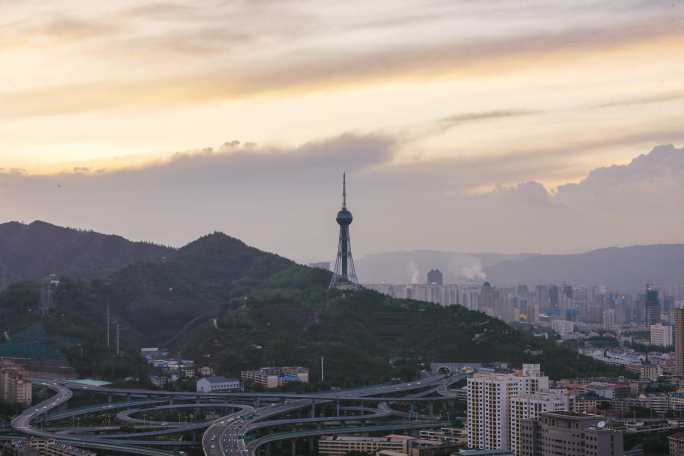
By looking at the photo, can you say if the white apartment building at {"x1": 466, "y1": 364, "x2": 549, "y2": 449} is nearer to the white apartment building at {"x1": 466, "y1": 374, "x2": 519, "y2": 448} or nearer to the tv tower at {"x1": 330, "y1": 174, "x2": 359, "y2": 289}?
the white apartment building at {"x1": 466, "y1": 374, "x2": 519, "y2": 448}

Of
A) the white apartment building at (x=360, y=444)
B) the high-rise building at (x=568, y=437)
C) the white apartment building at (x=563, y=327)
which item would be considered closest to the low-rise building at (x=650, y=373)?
the white apartment building at (x=360, y=444)

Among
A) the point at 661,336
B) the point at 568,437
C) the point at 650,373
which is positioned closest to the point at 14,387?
the point at 568,437

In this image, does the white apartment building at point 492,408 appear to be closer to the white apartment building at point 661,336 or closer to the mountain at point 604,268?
the white apartment building at point 661,336

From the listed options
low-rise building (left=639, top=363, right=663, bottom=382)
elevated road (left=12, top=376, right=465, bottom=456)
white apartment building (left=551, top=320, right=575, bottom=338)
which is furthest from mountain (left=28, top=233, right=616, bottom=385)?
white apartment building (left=551, top=320, right=575, bottom=338)

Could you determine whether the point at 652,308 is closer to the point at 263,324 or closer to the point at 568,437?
the point at 263,324

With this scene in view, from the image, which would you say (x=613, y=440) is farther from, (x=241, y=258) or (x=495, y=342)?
(x=241, y=258)

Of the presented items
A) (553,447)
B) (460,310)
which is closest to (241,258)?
(460,310)
